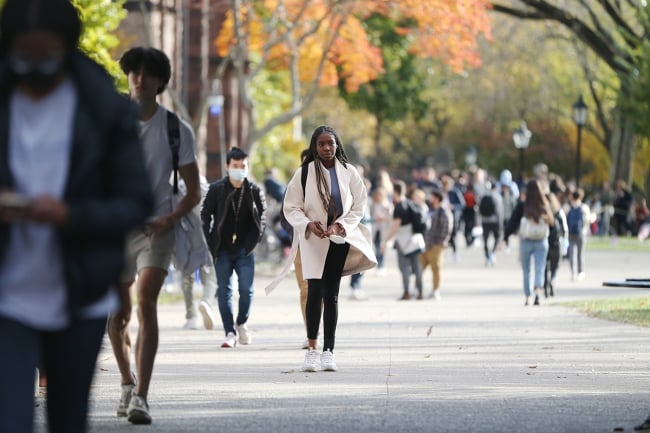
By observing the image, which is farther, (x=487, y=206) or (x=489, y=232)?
(x=487, y=206)

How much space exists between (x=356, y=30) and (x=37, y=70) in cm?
2921

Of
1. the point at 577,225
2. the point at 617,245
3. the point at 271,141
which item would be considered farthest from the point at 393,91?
the point at 577,225

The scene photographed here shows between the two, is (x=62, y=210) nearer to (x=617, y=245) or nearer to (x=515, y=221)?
(x=515, y=221)

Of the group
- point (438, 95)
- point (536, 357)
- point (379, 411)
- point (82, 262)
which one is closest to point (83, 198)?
point (82, 262)

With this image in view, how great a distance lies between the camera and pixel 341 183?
1270 centimetres

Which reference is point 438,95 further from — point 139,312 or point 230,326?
point 139,312

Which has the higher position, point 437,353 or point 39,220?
point 39,220

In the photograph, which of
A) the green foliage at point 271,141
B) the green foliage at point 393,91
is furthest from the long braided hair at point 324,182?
the green foliage at point 393,91

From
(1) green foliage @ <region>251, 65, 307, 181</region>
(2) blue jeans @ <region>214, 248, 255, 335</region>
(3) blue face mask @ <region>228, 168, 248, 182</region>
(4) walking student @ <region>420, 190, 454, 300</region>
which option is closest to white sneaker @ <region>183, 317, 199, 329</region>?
(2) blue jeans @ <region>214, 248, 255, 335</region>

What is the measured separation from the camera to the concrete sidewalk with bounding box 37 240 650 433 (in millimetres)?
9359

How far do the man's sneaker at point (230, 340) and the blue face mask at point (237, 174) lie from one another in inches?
54.1

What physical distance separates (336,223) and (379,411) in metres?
2.89

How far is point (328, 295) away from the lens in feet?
40.7

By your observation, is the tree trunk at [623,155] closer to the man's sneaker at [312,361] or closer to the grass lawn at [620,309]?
the grass lawn at [620,309]
